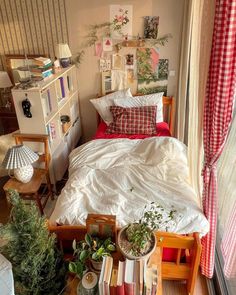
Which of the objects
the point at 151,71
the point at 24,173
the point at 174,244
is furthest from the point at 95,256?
the point at 151,71

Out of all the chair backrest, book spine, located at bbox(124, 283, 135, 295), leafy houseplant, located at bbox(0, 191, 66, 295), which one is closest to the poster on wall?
the chair backrest

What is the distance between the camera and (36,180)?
7.93 feet

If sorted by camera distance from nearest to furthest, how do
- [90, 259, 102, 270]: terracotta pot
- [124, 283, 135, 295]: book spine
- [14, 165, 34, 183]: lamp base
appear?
[124, 283, 135, 295]: book spine
[90, 259, 102, 270]: terracotta pot
[14, 165, 34, 183]: lamp base

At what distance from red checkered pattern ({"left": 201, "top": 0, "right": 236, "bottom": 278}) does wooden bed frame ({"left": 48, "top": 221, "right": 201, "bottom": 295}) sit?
220 millimetres

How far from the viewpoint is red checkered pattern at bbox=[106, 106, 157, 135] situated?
2902 mm

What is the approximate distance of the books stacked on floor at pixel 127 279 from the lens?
1145 millimetres

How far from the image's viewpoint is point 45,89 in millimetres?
2527

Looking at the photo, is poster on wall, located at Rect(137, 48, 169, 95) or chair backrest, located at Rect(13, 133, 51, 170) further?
poster on wall, located at Rect(137, 48, 169, 95)

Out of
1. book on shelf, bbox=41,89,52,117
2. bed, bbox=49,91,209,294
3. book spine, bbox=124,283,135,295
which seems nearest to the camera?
book spine, bbox=124,283,135,295

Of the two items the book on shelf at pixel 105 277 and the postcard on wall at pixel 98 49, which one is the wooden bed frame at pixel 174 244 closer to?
the book on shelf at pixel 105 277

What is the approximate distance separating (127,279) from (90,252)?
254 mm

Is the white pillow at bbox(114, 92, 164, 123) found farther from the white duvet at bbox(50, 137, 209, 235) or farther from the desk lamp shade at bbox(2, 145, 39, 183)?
the desk lamp shade at bbox(2, 145, 39, 183)

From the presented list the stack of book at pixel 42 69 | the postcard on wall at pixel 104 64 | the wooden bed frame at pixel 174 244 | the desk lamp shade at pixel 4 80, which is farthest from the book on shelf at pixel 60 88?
the wooden bed frame at pixel 174 244

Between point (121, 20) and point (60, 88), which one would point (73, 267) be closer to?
point (60, 88)
